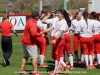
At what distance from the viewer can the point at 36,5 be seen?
9088 cm

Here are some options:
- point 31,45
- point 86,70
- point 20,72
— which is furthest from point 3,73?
point 86,70

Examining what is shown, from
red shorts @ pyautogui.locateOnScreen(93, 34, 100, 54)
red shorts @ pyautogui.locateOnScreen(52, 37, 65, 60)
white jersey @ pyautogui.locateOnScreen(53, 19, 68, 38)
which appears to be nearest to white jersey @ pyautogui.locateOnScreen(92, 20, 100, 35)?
red shorts @ pyautogui.locateOnScreen(93, 34, 100, 54)

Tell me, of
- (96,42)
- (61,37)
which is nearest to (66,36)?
(96,42)

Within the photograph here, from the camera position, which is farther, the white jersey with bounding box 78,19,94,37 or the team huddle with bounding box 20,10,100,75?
the white jersey with bounding box 78,19,94,37

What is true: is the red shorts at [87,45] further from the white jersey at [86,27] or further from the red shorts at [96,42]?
the red shorts at [96,42]

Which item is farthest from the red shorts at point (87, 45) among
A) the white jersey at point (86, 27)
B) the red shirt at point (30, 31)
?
the red shirt at point (30, 31)

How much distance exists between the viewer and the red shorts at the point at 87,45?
1364cm

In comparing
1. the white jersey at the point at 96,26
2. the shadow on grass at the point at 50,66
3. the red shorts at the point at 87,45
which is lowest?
the shadow on grass at the point at 50,66

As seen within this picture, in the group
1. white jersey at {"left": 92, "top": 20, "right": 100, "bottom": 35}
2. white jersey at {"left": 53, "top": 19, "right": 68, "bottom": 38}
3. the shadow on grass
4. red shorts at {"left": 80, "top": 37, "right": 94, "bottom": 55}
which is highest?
white jersey at {"left": 53, "top": 19, "right": 68, "bottom": 38}

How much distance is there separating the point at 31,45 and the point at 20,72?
3.96ft

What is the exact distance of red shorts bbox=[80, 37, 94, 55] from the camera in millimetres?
13641

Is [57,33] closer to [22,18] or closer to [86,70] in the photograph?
[86,70]

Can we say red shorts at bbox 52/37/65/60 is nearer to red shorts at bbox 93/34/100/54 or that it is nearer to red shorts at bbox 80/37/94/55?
red shorts at bbox 80/37/94/55

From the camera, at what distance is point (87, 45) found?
1384 cm
